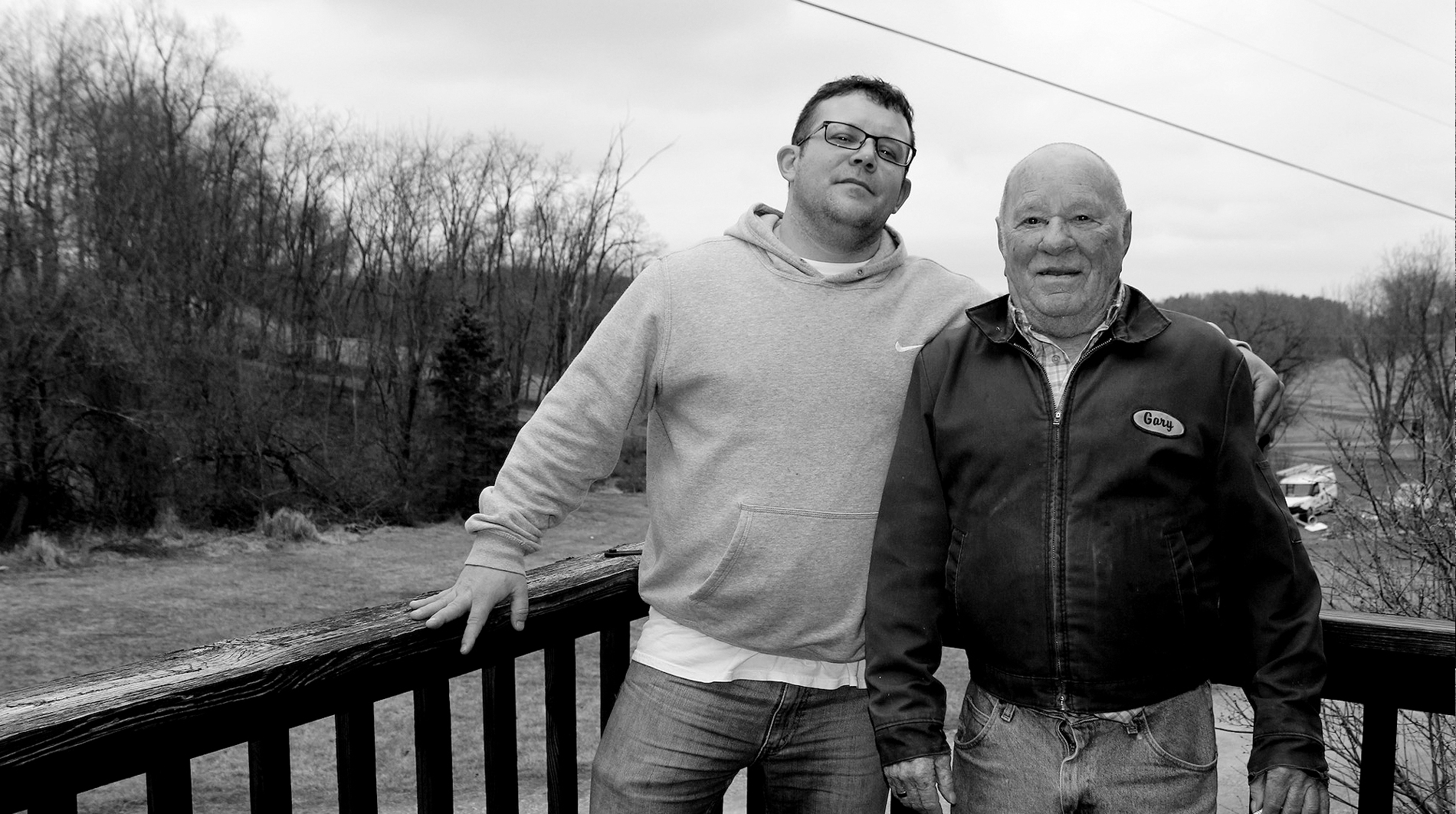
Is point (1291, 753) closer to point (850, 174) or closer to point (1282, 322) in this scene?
point (850, 174)

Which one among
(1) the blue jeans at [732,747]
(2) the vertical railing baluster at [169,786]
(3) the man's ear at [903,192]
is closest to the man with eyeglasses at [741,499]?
(1) the blue jeans at [732,747]

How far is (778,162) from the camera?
2.13 meters

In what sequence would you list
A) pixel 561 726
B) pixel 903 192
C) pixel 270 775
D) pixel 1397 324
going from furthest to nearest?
pixel 1397 324 < pixel 903 192 < pixel 561 726 < pixel 270 775

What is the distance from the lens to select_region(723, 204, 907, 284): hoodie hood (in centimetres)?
189

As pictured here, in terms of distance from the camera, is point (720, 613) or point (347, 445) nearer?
point (720, 613)

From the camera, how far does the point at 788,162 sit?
6.93 feet

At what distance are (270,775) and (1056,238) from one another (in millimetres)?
1348

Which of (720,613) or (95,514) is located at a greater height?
(720,613)

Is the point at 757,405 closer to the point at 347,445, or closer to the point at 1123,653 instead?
the point at 1123,653

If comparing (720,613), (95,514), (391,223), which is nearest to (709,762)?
(720,613)

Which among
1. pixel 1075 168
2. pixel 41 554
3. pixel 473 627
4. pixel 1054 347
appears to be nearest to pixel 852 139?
pixel 1075 168

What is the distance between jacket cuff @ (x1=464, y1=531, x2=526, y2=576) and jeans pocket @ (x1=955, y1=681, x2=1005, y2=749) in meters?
0.73

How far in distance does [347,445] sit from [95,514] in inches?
309

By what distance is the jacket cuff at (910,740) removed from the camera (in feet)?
5.19
